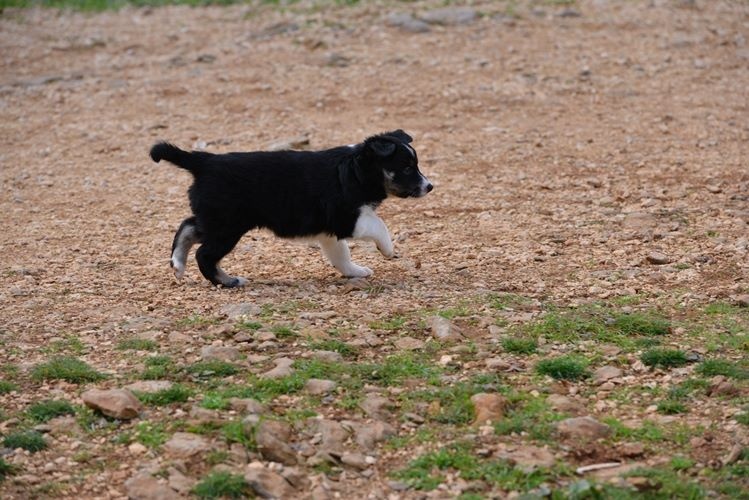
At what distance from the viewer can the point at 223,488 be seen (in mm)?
5496

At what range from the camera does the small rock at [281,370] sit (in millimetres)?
6633

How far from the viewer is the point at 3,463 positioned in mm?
5672

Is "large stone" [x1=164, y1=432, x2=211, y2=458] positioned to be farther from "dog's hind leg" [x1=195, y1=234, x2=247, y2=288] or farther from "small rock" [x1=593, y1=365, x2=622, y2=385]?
"dog's hind leg" [x1=195, y1=234, x2=247, y2=288]

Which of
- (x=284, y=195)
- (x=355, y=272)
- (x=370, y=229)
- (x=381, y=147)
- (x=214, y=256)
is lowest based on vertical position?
(x=355, y=272)

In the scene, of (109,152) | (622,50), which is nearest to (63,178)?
(109,152)

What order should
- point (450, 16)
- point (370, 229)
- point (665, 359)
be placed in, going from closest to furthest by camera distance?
1. point (665, 359)
2. point (370, 229)
3. point (450, 16)

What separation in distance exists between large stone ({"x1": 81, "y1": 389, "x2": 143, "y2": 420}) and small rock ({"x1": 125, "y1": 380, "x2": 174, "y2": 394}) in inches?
5.1

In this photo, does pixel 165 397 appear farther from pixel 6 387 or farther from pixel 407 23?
pixel 407 23

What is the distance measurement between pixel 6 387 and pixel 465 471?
102 inches

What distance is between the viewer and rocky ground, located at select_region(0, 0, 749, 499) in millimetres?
5867

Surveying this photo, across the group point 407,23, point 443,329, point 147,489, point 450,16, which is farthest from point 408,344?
point 450,16

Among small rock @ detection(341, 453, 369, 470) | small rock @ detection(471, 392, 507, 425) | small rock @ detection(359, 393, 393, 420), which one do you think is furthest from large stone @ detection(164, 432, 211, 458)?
small rock @ detection(471, 392, 507, 425)

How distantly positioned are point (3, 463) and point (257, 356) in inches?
67.0

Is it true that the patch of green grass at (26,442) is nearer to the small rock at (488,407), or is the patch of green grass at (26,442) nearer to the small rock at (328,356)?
the small rock at (328,356)
